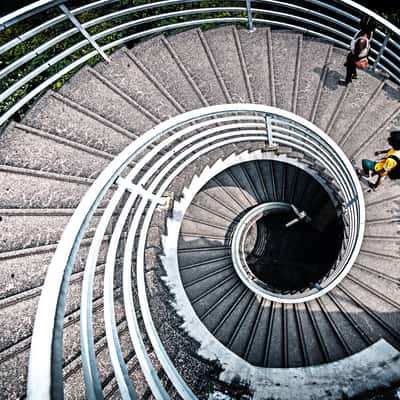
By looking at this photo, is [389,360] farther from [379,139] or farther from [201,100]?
[201,100]

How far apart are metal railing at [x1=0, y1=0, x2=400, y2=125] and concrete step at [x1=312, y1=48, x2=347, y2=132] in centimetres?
53

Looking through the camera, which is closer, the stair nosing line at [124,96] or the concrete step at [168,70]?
the stair nosing line at [124,96]

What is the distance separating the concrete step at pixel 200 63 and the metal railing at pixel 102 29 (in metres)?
0.29

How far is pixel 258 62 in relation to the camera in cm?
748

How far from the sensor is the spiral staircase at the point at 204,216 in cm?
544

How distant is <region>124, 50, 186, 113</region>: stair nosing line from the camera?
22.3 ft

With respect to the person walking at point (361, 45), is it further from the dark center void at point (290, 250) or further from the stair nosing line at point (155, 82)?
the dark center void at point (290, 250)

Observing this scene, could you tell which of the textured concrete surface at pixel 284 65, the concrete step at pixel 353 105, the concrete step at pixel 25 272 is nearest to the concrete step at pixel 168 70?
the textured concrete surface at pixel 284 65

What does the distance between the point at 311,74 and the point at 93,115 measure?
4.37 meters

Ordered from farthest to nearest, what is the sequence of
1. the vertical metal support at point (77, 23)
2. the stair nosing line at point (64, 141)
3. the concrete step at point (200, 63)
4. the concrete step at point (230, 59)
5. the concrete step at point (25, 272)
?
1. the concrete step at point (230, 59)
2. the concrete step at point (200, 63)
3. the stair nosing line at point (64, 141)
4. the vertical metal support at point (77, 23)
5. the concrete step at point (25, 272)

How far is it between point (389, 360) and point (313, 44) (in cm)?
625

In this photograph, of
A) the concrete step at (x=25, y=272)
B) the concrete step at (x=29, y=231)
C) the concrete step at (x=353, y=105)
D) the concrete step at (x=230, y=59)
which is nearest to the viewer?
the concrete step at (x=25, y=272)

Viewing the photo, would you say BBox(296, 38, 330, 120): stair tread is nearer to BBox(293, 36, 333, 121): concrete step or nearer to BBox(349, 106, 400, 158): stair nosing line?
BBox(293, 36, 333, 121): concrete step

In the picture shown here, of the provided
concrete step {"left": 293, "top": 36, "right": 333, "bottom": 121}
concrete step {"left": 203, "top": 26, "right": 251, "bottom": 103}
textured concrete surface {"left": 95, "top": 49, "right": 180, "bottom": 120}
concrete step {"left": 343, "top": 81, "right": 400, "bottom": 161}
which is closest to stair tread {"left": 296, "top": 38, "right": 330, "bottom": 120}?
concrete step {"left": 293, "top": 36, "right": 333, "bottom": 121}
